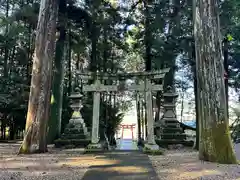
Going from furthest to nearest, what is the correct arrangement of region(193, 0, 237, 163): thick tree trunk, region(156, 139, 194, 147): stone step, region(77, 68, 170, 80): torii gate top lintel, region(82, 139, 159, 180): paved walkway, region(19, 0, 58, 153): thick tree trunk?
region(156, 139, 194, 147): stone step < region(77, 68, 170, 80): torii gate top lintel < region(19, 0, 58, 153): thick tree trunk < region(193, 0, 237, 163): thick tree trunk < region(82, 139, 159, 180): paved walkway

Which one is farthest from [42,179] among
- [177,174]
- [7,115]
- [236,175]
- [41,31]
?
[7,115]

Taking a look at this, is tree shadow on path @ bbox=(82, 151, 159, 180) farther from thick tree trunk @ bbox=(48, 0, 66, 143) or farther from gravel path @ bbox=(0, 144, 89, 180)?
thick tree trunk @ bbox=(48, 0, 66, 143)

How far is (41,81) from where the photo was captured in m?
7.56

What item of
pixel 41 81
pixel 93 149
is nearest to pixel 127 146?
pixel 93 149

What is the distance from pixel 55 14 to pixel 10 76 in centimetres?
585

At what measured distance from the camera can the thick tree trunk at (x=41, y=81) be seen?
7387mm

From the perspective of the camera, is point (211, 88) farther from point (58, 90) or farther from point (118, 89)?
point (58, 90)

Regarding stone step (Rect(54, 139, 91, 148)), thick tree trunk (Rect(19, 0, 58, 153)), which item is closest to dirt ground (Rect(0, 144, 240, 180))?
thick tree trunk (Rect(19, 0, 58, 153))

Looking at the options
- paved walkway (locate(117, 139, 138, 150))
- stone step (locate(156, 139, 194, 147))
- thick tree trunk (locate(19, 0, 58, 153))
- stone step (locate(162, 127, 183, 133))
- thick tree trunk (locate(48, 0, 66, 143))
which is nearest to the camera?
thick tree trunk (locate(19, 0, 58, 153))

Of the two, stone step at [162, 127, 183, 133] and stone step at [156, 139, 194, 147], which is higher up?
stone step at [162, 127, 183, 133]

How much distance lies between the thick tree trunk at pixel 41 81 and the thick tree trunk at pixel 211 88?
4.07m

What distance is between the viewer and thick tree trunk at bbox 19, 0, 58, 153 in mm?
7387

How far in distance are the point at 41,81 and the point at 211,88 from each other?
4.47 m

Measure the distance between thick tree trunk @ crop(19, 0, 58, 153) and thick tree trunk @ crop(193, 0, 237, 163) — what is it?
13.4ft
